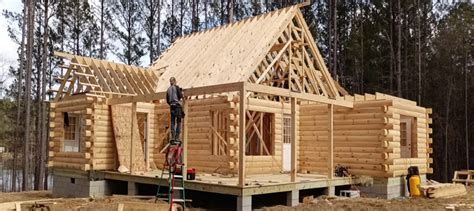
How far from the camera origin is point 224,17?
30578mm

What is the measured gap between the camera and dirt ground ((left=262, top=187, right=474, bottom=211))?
34.2 ft

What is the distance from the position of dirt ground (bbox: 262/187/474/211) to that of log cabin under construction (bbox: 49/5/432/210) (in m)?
0.64

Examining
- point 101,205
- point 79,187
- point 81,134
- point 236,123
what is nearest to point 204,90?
point 236,123

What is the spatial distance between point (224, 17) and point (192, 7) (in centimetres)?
225

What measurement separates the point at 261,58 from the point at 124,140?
15.4ft

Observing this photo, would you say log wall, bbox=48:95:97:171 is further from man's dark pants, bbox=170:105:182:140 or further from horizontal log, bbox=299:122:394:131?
horizontal log, bbox=299:122:394:131

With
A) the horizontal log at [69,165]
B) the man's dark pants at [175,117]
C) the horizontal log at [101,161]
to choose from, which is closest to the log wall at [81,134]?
A: the horizontal log at [69,165]

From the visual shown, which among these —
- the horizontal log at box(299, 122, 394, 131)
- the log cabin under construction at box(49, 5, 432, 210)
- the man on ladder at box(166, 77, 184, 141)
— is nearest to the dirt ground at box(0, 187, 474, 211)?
the log cabin under construction at box(49, 5, 432, 210)

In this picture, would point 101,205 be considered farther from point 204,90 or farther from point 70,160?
point 70,160

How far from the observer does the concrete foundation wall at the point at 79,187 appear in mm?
13422

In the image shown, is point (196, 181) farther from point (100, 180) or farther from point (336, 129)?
point (336, 129)

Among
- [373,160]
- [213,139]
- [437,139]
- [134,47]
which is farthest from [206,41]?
[437,139]

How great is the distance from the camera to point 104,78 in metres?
14.9

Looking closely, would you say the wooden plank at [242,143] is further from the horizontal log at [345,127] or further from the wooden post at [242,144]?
the horizontal log at [345,127]
